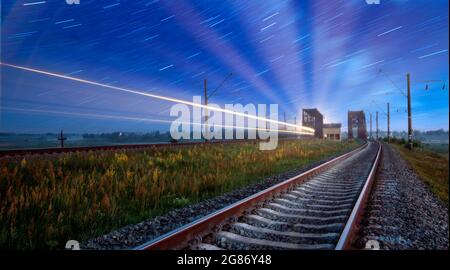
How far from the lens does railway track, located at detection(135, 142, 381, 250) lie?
386 cm

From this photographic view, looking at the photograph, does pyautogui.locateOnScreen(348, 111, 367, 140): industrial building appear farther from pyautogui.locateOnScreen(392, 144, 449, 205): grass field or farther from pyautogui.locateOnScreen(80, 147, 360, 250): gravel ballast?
pyautogui.locateOnScreen(80, 147, 360, 250): gravel ballast

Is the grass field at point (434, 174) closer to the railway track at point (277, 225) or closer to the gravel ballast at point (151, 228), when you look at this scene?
the railway track at point (277, 225)

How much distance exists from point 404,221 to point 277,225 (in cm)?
224

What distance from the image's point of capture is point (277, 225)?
16.0 feet

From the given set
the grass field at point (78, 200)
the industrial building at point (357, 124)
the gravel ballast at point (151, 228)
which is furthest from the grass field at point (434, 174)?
the industrial building at point (357, 124)

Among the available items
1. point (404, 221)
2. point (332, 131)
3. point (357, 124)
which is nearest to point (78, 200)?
point (404, 221)

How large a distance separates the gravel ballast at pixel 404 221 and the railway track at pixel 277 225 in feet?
0.79

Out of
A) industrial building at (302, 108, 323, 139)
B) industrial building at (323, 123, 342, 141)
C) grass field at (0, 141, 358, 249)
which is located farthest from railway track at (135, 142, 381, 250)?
industrial building at (323, 123, 342, 141)

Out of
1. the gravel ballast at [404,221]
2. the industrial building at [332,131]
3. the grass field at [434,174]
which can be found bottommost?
the grass field at [434,174]

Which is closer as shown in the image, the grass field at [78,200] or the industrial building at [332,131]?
the grass field at [78,200]

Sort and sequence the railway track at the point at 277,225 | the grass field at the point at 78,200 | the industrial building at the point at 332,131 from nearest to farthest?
the railway track at the point at 277,225
the grass field at the point at 78,200
the industrial building at the point at 332,131

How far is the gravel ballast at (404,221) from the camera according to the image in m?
4.19

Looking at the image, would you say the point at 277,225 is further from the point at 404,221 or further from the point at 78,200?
the point at 78,200

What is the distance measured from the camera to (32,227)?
14.3ft
